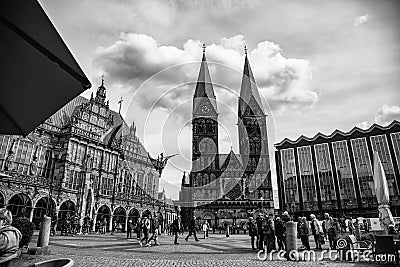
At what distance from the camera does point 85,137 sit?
32938mm

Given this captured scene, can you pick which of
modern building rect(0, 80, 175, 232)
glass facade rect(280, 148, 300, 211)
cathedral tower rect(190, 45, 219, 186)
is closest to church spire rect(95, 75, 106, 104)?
modern building rect(0, 80, 175, 232)

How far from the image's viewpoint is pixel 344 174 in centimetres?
4184

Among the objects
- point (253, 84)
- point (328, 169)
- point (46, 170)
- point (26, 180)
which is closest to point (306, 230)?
point (26, 180)

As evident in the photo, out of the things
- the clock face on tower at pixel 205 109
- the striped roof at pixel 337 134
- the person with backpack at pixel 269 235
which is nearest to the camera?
the person with backpack at pixel 269 235

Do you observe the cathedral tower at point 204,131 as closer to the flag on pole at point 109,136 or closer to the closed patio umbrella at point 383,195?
the flag on pole at point 109,136

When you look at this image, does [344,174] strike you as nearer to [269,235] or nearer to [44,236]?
[269,235]

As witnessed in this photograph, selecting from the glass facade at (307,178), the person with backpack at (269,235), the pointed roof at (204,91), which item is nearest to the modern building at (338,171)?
the glass facade at (307,178)

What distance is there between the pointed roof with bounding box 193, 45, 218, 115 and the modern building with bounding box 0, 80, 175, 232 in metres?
26.1

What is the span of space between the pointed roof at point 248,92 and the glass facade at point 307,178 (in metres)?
25.0

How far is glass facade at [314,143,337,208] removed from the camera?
4169 centimetres

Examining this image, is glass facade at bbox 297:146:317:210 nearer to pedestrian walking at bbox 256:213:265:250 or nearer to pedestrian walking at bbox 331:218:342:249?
pedestrian walking at bbox 331:218:342:249

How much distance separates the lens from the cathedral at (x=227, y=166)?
5466 cm

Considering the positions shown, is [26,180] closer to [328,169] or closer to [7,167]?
[7,167]

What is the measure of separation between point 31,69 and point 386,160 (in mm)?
47917
